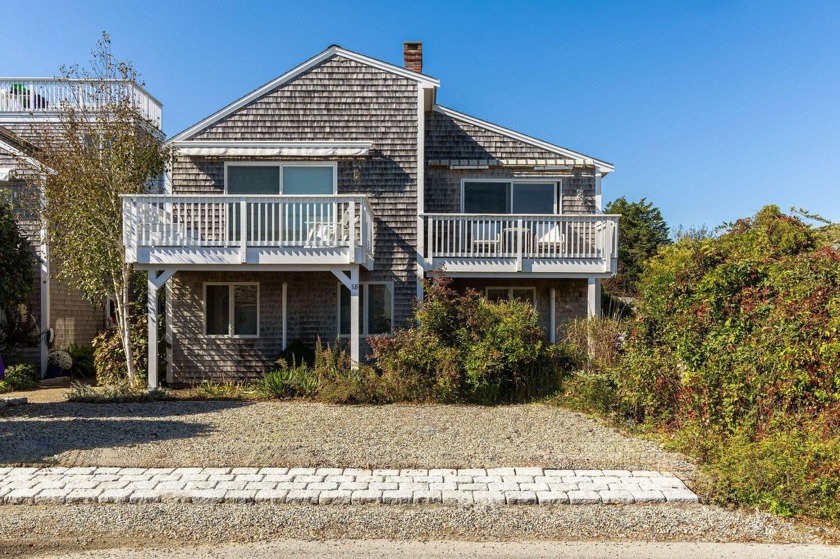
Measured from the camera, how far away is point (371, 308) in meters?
15.0

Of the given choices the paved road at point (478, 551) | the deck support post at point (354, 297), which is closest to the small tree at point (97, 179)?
the deck support post at point (354, 297)

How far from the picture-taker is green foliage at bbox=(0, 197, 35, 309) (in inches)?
511

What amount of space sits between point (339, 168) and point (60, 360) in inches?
324

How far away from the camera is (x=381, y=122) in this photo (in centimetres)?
1500

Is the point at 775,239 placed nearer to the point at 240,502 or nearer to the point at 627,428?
the point at 627,428

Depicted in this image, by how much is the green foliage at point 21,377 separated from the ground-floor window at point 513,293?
34.5ft

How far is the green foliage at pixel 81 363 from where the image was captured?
15.8 m

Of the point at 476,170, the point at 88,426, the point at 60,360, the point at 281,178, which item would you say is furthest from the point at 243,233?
the point at 60,360

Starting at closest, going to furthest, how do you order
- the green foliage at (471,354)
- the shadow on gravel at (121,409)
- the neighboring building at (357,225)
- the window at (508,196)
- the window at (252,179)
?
the shadow on gravel at (121,409), the green foliage at (471,354), the neighboring building at (357,225), the window at (252,179), the window at (508,196)

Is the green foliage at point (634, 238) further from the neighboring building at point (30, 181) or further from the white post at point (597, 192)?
the neighboring building at point (30, 181)

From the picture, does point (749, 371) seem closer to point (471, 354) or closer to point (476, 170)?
point (471, 354)

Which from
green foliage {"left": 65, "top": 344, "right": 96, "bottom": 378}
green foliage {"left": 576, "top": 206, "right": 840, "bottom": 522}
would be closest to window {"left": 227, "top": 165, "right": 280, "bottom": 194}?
green foliage {"left": 65, "top": 344, "right": 96, "bottom": 378}

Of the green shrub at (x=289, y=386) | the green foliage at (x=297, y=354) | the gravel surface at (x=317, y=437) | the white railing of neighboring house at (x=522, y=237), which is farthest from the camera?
the white railing of neighboring house at (x=522, y=237)

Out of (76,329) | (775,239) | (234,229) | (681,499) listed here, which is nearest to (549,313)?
(775,239)
